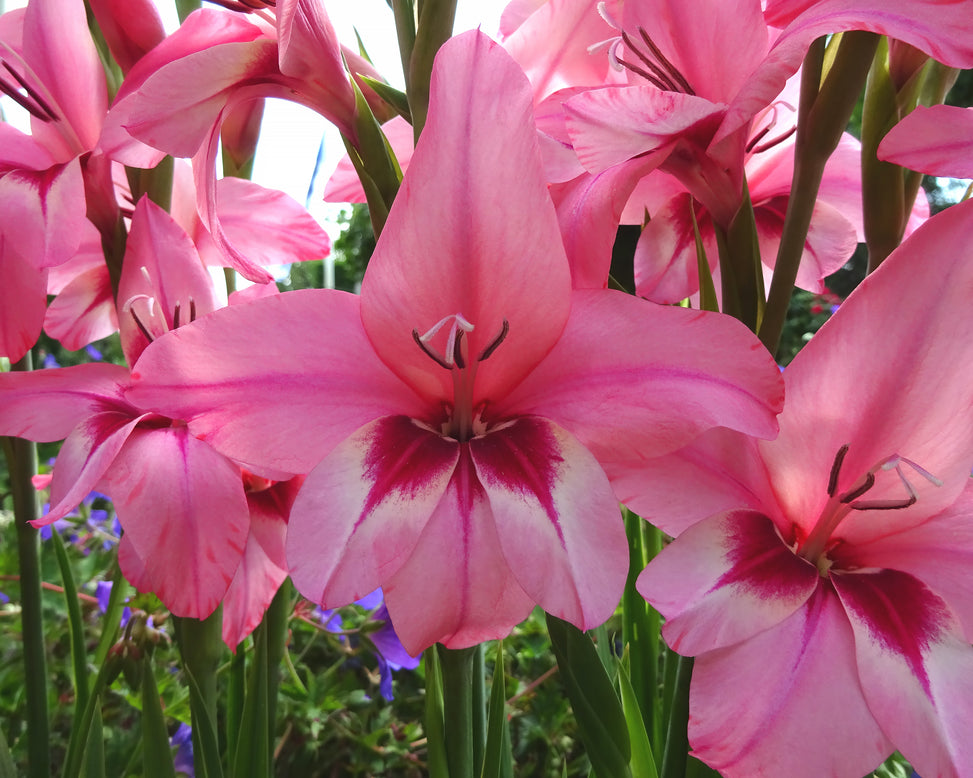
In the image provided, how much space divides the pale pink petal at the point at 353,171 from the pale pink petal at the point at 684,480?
0.95 ft

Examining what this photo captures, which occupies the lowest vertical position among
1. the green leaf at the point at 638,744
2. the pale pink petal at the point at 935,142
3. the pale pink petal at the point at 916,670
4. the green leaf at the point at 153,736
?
the green leaf at the point at 153,736

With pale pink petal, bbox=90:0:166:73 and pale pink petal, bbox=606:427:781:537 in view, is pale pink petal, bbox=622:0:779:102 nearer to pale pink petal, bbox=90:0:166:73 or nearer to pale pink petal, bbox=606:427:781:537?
pale pink petal, bbox=606:427:781:537

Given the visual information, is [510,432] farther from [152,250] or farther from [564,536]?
[152,250]

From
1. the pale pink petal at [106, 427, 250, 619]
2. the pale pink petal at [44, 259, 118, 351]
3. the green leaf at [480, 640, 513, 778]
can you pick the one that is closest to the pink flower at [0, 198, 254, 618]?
the pale pink petal at [106, 427, 250, 619]

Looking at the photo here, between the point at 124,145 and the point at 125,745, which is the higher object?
the point at 124,145

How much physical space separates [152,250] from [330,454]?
26cm

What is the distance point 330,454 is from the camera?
0.34m

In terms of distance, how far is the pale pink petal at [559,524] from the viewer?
0.30 meters

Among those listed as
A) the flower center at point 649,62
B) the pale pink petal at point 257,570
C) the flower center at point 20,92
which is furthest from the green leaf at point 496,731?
the flower center at point 20,92

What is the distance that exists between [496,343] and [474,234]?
5 centimetres

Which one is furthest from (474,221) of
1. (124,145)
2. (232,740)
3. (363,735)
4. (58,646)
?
(58,646)

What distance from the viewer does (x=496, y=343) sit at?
35cm

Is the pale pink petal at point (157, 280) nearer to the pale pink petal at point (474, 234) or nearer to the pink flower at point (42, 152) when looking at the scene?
the pink flower at point (42, 152)

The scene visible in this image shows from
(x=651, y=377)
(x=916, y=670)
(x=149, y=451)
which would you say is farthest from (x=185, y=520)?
(x=916, y=670)
